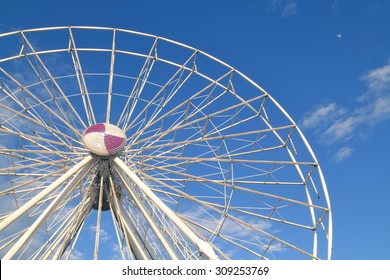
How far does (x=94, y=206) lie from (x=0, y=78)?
9.20 m

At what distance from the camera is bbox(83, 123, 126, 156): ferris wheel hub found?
20.1 meters

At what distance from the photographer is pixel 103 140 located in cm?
2027

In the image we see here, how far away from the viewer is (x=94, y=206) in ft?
85.2

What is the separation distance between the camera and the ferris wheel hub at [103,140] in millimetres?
20125

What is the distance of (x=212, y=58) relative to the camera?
2630 cm

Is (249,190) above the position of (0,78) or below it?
below

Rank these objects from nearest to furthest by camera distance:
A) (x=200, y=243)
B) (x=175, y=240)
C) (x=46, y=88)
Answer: (x=200, y=243), (x=175, y=240), (x=46, y=88)

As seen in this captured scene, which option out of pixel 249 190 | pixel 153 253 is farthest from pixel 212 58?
pixel 153 253
